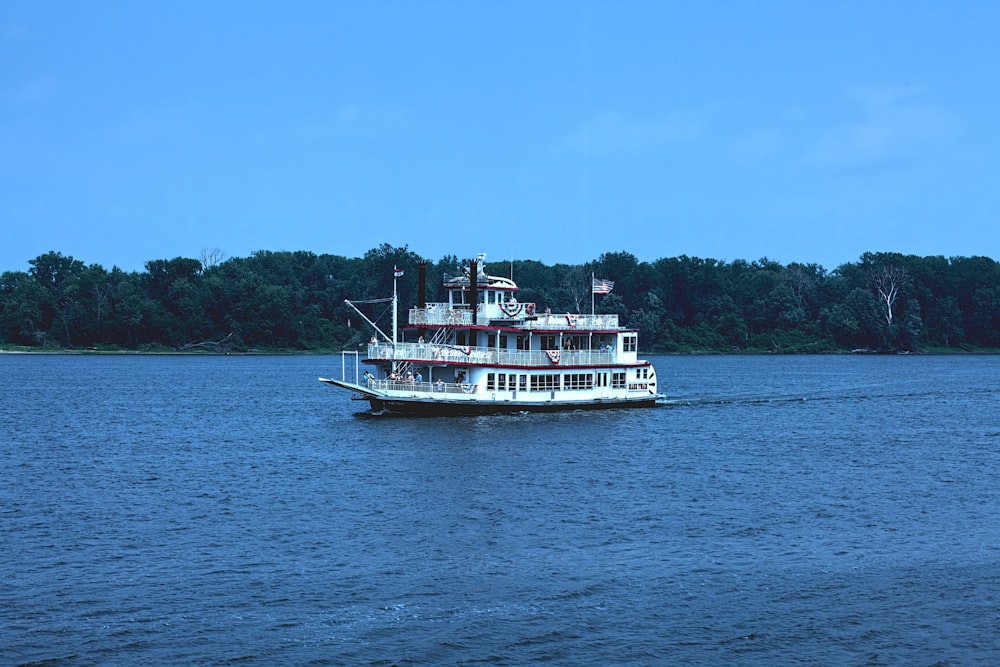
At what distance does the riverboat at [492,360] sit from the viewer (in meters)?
72.5

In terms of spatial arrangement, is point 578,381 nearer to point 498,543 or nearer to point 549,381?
point 549,381

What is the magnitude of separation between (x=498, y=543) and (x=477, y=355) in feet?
120

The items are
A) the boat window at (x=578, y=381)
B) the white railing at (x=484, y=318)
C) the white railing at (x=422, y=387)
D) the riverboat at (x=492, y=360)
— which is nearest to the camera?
the white railing at (x=422, y=387)

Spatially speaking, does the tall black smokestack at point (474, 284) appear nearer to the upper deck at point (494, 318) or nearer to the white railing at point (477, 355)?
the upper deck at point (494, 318)

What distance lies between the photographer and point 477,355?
73812 mm

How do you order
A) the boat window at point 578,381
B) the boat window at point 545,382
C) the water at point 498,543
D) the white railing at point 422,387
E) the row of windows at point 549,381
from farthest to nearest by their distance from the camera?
the boat window at point 578,381, the boat window at point 545,382, the row of windows at point 549,381, the white railing at point 422,387, the water at point 498,543

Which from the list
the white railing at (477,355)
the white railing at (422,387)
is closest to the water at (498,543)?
the white railing at (422,387)

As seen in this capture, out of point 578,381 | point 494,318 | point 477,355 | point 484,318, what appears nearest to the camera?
point 477,355

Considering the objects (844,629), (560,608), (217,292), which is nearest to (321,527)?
(560,608)

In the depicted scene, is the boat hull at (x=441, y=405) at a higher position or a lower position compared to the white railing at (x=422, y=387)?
lower

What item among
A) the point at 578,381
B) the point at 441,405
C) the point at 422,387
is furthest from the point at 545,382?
the point at 422,387

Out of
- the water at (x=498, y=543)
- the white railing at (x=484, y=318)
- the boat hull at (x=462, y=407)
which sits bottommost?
the water at (x=498, y=543)

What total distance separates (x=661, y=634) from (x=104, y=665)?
13.5m

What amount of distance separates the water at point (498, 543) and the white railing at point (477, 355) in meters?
4.54
